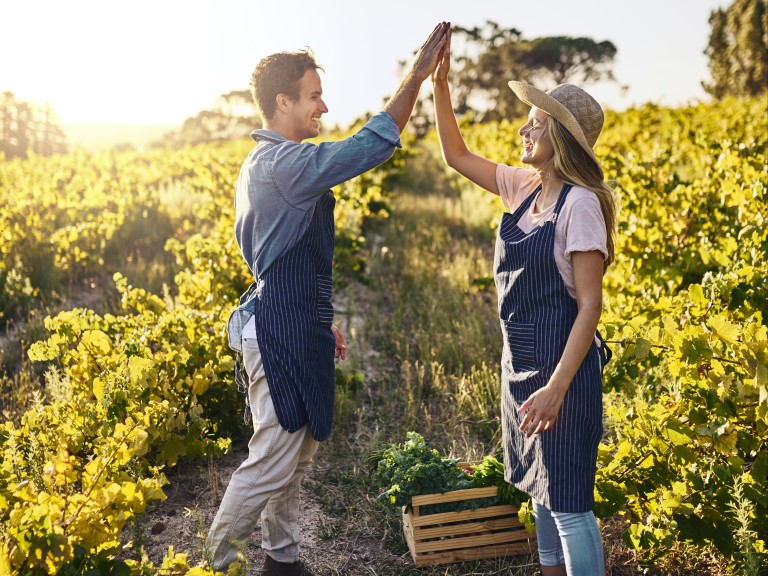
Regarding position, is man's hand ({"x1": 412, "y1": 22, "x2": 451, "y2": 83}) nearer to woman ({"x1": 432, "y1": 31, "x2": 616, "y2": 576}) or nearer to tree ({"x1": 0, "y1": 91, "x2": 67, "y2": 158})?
woman ({"x1": 432, "y1": 31, "x2": 616, "y2": 576})

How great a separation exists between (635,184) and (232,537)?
349 cm

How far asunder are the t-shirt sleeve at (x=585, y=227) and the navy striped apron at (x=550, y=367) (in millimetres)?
56

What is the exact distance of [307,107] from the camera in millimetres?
2391

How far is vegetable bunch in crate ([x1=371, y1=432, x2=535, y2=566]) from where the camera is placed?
2855 mm

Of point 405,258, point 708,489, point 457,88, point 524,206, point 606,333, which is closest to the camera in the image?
point 524,206

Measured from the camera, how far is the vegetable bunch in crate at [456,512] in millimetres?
2855

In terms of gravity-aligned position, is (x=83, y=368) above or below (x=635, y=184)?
below

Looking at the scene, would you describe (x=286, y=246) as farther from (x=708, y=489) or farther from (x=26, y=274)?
(x=26, y=274)

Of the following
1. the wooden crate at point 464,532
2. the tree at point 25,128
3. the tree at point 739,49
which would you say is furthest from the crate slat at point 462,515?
the tree at point 739,49

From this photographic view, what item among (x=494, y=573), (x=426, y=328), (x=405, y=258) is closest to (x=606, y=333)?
(x=494, y=573)

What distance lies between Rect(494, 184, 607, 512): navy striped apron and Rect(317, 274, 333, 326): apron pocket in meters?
0.64

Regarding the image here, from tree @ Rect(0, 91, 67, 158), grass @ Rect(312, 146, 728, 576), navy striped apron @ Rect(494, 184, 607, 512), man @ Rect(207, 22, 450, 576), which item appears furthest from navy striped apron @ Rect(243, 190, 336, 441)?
tree @ Rect(0, 91, 67, 158)

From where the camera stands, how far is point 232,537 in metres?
2.39

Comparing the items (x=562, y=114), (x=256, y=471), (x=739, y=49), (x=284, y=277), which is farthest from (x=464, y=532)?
(x=739, y=49)
